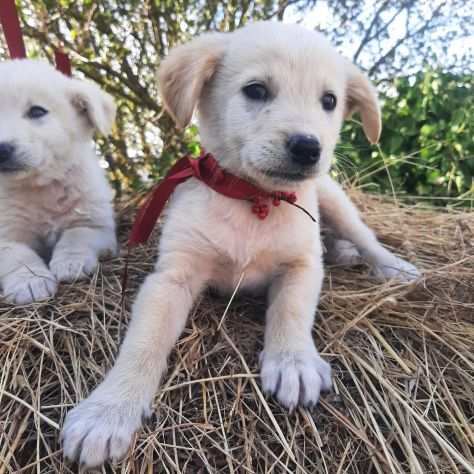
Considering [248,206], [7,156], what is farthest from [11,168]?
[248,206]

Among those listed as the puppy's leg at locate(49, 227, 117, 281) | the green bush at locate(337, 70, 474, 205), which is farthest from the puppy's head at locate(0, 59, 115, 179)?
the green bush at locate(337, 70, 474, 205)

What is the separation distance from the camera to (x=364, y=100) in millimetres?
2275

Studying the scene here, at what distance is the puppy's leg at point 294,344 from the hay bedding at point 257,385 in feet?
0.17

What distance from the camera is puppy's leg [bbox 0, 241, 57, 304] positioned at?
204cm

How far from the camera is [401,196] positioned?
4.29 meters

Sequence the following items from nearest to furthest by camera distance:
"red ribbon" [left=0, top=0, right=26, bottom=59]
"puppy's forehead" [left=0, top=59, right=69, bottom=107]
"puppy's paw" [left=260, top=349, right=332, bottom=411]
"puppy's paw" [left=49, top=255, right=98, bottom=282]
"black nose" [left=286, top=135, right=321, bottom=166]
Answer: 1. "puppy's paw" [left=260, top=349, right=332, bottom=411]
2. "black nose" [left=286, top=135, right=321, bottom=166]
3. "puppy's paw" [left=49, top=255, right=98, bottom=282]
4. "puppy's forehead" [left=0, top=59, right=69, bottom=107]
5. "red ribbon" [left=0, top=0, right=26, bottom=59]

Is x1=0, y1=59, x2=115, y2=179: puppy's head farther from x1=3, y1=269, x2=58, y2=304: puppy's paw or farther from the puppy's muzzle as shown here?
x1=3, y1=269, x2=58, y2=304: puppy's paw

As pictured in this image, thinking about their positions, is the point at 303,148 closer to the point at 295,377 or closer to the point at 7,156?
the point at 295,377

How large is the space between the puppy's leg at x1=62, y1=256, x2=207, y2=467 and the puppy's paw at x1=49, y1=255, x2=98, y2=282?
0.46 m

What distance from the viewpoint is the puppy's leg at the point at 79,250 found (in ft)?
7.35

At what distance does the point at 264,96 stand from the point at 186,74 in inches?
13.6

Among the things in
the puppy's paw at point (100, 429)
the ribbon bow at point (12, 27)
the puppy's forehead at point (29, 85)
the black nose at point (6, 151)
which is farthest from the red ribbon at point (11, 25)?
the puppy's paw at point (100, 429)

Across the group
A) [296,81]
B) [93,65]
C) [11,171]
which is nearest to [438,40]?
[93,65]

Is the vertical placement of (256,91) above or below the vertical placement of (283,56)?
below
